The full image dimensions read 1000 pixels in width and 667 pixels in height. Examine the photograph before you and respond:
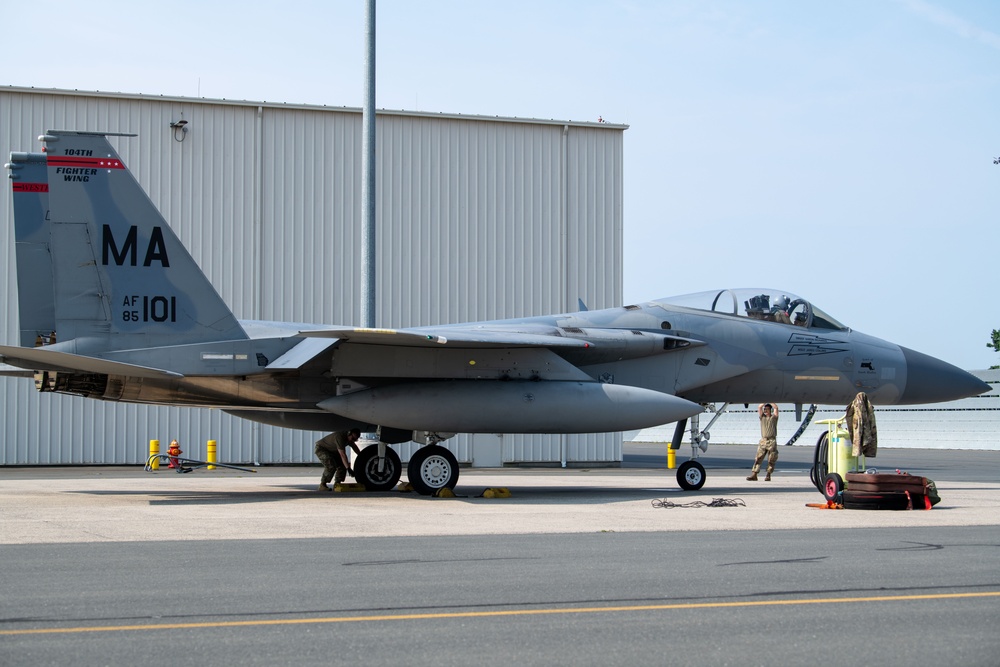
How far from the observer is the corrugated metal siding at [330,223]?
26.1 meters

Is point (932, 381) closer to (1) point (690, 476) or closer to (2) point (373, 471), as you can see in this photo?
(1) point (690, 476)

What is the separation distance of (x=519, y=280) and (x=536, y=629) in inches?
938

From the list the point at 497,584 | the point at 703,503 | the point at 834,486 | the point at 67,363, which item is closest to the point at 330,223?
the point at 67,363

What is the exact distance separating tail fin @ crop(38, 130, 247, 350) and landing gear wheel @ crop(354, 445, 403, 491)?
11.6 feet

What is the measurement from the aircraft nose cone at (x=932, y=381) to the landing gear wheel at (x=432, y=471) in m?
8.10

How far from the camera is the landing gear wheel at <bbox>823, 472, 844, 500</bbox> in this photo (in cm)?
1307

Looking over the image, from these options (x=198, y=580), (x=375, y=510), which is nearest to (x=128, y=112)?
(x=375, y=510)

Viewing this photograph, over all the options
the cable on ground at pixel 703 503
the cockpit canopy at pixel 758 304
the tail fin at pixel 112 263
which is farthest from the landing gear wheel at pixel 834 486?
the tail fin at pixel 112 263

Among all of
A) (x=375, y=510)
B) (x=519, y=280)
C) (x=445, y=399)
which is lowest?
(x=375, y=510)

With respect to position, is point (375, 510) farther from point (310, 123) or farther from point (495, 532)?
point (310, 123)

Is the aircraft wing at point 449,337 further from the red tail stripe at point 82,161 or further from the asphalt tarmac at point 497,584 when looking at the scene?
the red tail stripe at point 82,161

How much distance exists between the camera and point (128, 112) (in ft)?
A: 87.7

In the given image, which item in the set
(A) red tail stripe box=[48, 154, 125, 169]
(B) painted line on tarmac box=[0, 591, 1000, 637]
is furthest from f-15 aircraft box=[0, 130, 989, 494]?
(B) painted line on tarmac box=[0, 591, 1000, 637]

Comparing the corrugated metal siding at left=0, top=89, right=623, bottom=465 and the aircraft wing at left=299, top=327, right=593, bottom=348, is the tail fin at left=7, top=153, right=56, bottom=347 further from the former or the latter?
→ the corrugated metal siding at left=0, top=89, right=623, bottom=465
